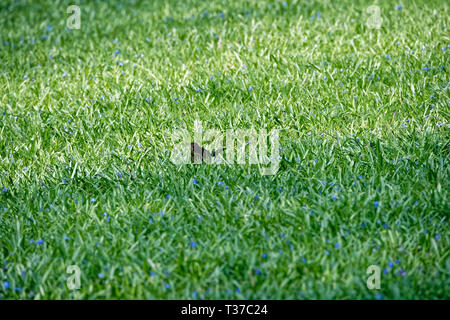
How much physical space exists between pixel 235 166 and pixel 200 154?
29 cm

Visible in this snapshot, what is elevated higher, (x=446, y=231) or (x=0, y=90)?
(x=0, y=90)

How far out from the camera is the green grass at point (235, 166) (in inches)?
110

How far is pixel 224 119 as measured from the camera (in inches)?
167

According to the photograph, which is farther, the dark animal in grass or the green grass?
the dark animal in grass

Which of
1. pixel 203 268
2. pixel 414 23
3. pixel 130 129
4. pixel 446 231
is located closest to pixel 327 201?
pixel 446 231

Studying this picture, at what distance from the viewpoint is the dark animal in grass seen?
3748 millimetres

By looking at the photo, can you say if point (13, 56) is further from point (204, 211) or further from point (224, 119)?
point (204, 211)

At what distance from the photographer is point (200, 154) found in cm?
378

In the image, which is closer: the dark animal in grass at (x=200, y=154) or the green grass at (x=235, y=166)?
the green grass at (x=235, y=166)

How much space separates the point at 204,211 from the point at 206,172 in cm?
48

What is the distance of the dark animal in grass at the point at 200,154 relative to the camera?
375cm

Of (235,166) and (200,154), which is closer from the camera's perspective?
(235,166)

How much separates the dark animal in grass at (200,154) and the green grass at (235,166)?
0.08 metres

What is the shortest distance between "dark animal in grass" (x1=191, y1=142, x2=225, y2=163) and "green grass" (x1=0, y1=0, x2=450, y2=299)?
0.25 feet
